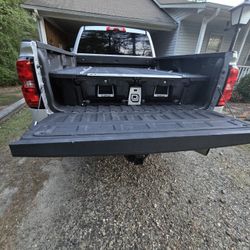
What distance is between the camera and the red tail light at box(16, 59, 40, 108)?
1.44 m

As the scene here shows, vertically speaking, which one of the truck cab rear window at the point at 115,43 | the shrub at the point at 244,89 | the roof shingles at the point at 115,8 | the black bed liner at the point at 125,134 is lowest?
the shrub at the point at 244,89

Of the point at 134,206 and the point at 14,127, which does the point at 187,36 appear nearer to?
the point at 14,127

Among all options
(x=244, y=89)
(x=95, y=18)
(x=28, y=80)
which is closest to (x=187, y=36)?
(x=244, y=89)

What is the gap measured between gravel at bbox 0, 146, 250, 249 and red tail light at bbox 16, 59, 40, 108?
1085mm

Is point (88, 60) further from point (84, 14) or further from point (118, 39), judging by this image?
point (84, 14)

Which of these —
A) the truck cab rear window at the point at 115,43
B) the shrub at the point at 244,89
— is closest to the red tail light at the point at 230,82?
the truck cab rear window at the point at 115,43

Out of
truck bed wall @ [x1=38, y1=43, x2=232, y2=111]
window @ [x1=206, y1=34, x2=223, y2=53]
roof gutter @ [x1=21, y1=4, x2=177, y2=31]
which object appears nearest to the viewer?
truck bed wall @ [x1=38, y1=43, x2=232, y2=111]

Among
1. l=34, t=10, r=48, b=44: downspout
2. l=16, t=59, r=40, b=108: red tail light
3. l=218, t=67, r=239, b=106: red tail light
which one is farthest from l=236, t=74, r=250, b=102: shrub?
l=34, t=10, r=48, b=44: downspout

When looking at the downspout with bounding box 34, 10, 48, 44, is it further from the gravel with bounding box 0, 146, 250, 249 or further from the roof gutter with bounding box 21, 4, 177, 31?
the gravel with bounding box 0, 146, 250, 249

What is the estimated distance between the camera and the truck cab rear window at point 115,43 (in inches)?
145

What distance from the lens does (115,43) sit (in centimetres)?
380

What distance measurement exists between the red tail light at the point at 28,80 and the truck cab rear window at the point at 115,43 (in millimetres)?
2496

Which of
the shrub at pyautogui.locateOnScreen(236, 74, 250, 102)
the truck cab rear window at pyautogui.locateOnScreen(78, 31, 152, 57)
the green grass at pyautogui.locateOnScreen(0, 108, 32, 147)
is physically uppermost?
the truck cab rear window at pyautogui.locateOnScreen(78, 31, 152, 57)

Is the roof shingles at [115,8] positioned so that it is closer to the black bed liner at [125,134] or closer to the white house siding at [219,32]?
the white house siding at [219,32]
